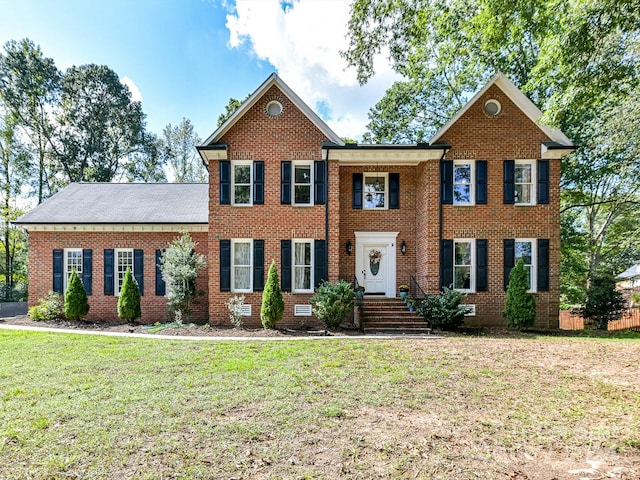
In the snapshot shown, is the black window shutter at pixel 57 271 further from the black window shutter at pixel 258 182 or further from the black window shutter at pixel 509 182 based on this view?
the black window shutter at pixel 509 182

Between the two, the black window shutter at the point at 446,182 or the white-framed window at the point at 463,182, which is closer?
the black window shutter at the point at 446,182

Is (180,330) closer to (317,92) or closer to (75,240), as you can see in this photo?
(75,240)

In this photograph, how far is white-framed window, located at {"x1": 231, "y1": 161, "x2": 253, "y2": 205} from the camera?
12.1 metres

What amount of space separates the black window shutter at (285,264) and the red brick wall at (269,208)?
140mm

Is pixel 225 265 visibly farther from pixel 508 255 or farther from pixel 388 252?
pixel 508 255

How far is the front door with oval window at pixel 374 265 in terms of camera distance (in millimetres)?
13109

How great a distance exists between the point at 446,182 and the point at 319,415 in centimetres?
974

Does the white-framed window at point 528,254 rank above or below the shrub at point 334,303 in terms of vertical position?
above

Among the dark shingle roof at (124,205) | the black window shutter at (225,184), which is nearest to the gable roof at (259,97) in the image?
the black window shutter at (225,184)

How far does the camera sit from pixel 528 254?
12.1 m

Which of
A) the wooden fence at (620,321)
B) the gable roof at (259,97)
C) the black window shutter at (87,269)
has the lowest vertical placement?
the wooden fence at (620,321)

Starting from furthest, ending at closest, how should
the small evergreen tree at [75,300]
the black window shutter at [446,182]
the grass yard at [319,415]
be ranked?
1. the small evergreen tree at [75,300]
2. the black window shutter at [446,182]
3. the grass yard at [319,415]

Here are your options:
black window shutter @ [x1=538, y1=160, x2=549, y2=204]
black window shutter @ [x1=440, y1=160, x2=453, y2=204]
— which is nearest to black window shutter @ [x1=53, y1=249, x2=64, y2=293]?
black window shutter @ [x1=440, y1=160, x2=453, y2=204]

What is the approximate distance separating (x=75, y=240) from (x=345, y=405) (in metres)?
13.5
